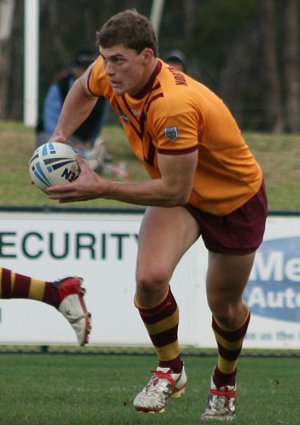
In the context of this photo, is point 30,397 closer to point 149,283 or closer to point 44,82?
point 149,283

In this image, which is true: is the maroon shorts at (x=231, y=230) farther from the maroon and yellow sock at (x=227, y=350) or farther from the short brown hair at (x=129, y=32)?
the short brown hair at (x=129, y=32)

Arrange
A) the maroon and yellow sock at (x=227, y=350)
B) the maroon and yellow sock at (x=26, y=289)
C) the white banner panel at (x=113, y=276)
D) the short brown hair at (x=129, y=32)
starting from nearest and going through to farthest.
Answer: the short brown hair at (x=129, y=32) < the maroon and yellow sock at (x=26, y=289) < the maroon and yellow sock at (x=227, y=350) < the white banner panel at (x=113, y=276)

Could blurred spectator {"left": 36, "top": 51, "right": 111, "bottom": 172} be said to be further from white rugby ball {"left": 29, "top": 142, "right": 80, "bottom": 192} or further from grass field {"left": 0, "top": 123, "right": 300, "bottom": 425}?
white rugby ball {"left": 29, "top": 142, "right": 80, "bottom": 192}

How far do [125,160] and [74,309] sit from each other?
11.4 meters

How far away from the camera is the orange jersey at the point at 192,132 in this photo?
228 inches

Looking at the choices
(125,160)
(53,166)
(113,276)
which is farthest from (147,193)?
(125,160)

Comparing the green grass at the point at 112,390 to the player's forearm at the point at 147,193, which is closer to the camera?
the player's forearm at the point at 147,193

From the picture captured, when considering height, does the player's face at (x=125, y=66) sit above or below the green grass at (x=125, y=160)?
above

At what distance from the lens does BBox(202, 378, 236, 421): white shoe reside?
6625 mm

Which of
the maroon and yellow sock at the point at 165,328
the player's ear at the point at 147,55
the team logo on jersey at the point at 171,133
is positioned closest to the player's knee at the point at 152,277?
the maroon and yellow sock at the point at 165,328

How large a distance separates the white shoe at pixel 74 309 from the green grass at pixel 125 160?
7979mm

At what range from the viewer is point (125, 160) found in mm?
17906

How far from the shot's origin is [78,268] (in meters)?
10.1

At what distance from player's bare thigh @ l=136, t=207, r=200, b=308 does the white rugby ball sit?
1.79ft
